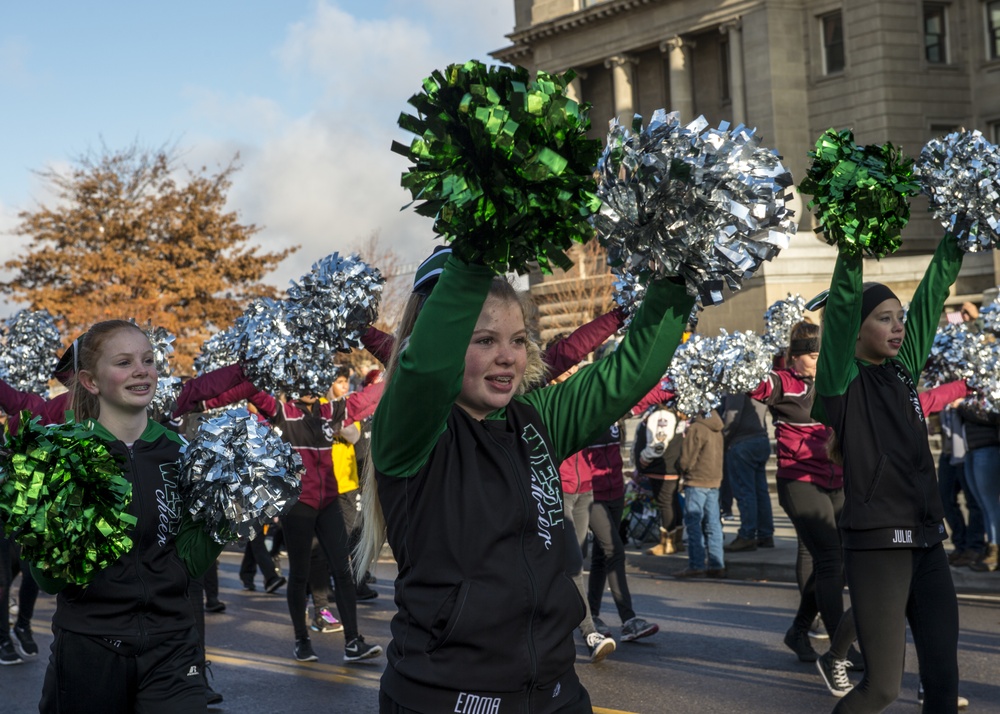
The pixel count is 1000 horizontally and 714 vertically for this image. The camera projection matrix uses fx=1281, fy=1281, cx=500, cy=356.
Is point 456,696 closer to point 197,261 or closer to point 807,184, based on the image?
point 807,184

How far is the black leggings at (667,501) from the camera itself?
1231 cm

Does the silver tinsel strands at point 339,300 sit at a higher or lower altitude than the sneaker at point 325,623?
higher

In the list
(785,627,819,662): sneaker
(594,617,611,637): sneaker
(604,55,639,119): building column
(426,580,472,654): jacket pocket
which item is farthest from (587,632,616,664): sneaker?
(604,55,639,119): building column

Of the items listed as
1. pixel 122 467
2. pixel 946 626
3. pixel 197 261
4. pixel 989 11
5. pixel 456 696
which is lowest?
pixel 946 626

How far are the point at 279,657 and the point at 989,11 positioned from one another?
116 ft

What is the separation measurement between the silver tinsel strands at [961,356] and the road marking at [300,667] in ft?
13.1

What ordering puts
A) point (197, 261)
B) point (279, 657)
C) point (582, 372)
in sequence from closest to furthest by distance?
1. point (582, 372)
2. point (279, 657)
3. point (197, 261)

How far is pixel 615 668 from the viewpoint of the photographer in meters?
7.63

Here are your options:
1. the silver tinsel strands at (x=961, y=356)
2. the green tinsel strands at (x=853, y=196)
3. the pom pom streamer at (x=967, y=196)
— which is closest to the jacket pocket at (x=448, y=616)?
the green tinsel strands at (x=853, y=196)

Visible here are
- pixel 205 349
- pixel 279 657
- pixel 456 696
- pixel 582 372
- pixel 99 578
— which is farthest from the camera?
pixel 205 349

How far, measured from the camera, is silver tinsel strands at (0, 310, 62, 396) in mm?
9453

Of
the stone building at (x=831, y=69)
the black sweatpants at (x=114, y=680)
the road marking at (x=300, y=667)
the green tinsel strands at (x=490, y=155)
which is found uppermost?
the stone building at (x=831, y=69)

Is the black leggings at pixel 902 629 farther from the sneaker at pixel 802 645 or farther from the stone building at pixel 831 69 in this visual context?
the stone building at pixel 831 69

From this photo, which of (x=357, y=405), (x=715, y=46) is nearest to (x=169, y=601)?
(x=357, y=405)
